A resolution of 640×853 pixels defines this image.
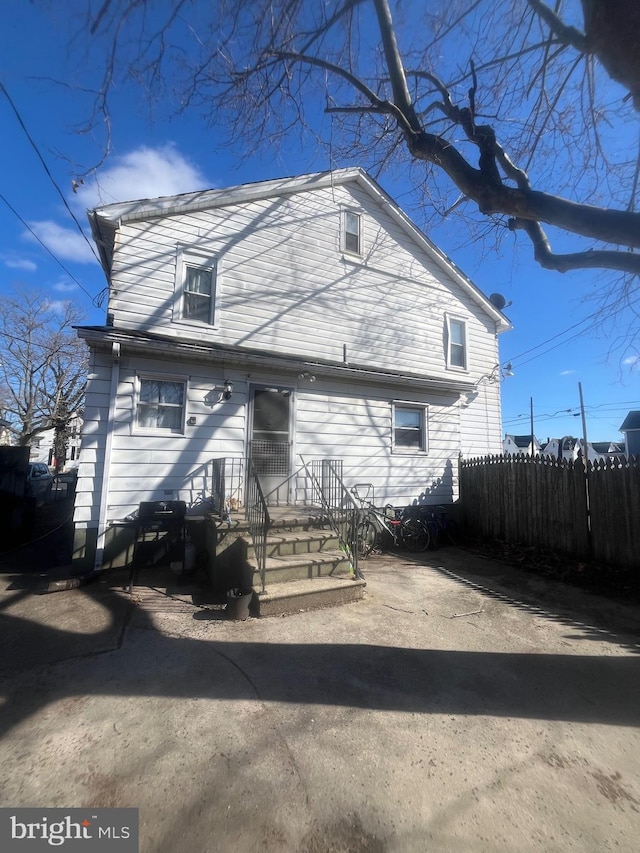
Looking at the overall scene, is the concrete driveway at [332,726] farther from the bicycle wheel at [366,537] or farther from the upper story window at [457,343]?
the upper story window at [457,343]

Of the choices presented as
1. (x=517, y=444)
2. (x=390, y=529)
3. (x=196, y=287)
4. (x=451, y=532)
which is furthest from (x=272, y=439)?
(x=517, y=444)

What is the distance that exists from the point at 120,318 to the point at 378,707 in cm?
693

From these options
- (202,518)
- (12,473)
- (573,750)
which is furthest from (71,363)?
(573,750)

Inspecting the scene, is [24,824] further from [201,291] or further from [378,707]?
[201,291]

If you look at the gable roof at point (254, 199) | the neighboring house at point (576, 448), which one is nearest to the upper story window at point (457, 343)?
the gable roof at point (254, 199)

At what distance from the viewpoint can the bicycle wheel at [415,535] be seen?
8.39 m

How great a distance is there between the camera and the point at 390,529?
821 cm

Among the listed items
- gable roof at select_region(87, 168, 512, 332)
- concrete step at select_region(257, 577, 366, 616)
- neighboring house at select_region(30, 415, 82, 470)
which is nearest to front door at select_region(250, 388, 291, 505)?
concrete step at select_region(257, 577, 366, 616)

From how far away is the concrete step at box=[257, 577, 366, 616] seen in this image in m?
4.55

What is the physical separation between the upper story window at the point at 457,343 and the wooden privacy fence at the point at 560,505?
3.12 metres

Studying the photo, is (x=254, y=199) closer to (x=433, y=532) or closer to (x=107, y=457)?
(x=107, y=457)

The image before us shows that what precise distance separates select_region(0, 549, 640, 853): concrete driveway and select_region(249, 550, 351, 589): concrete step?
55cm

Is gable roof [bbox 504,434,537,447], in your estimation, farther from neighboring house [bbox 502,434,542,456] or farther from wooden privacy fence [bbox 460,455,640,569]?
wooden privacy fence [bbox 460,455,640,569]

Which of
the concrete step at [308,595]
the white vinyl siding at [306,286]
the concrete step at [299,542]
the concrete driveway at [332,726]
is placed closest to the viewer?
the concrete driveway at [332,726]
